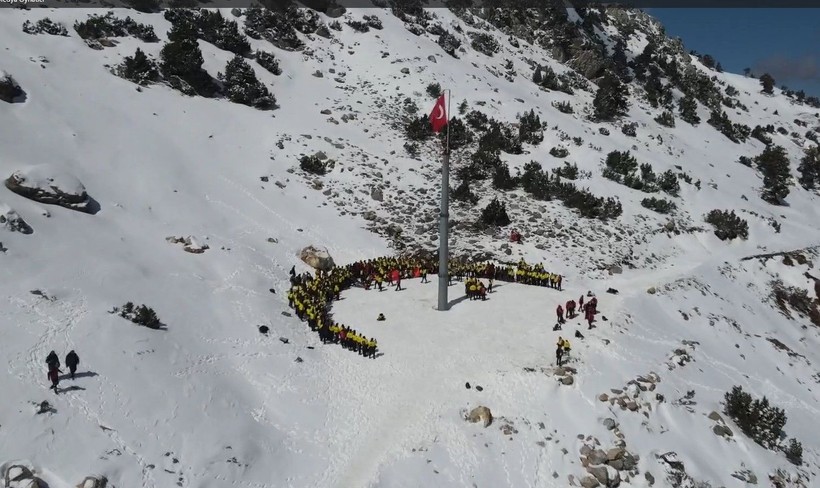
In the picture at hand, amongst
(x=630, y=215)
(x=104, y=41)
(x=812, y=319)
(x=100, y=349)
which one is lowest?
(x=812, y=319)

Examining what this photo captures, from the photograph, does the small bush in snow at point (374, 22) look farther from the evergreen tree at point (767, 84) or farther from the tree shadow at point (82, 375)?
the evergreen tree at point (767, 84)

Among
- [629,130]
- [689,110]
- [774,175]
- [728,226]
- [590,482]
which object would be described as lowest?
[774,175]

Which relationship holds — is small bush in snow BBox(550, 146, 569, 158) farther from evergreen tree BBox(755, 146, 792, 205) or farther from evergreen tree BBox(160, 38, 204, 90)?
evergreen tree BBox(160, 38, 204, 90)

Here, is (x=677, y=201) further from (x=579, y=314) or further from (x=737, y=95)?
(x=737, y=95)

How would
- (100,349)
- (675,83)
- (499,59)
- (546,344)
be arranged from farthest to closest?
(675,83), (499,59), (546,344), (100,349)

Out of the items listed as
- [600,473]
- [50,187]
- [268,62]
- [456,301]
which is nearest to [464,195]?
[456,301]

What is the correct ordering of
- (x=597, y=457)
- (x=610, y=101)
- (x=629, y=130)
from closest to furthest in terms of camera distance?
(x=597, y=457) → (x=629, y=130) → (x=610, y=101)

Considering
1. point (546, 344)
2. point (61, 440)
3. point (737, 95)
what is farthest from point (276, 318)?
point (737, 95)

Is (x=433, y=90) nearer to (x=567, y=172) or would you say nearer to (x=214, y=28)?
(x=567, y=172)
